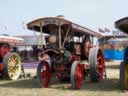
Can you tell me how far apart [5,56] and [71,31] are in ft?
12.5

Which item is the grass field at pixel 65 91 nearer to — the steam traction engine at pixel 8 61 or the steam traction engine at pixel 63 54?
the steam traction engine at pixel 63 54

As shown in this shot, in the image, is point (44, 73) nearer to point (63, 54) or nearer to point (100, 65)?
point (63, 54)

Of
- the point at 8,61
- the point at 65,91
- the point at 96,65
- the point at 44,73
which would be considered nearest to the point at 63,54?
the point at 44,73

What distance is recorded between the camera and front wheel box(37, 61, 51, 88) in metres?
12.6

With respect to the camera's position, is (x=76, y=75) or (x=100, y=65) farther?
(x=100, y=65)

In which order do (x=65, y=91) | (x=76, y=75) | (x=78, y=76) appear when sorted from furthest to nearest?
(x=78, y=76), (x=76, y=75), (x=65, y=91)

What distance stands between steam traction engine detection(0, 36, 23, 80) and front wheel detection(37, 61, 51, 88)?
9.91ft

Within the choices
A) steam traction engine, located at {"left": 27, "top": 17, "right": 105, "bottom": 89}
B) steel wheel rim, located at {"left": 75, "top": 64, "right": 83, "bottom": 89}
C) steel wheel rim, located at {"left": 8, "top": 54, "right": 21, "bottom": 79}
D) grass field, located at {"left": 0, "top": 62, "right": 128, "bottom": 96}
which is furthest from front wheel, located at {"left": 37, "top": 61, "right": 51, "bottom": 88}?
steel wheel rim, located at {"left": 8, "top": 54, "right": 21, "bottom": 79}

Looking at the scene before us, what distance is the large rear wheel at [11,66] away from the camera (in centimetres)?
1549

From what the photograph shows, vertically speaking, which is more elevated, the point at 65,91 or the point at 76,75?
the point at 76,75

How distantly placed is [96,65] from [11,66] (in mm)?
4225

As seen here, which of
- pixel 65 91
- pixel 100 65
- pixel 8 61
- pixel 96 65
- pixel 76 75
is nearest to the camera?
pixel 65 91

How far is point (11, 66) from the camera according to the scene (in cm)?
1603

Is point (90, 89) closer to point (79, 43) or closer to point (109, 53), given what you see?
point (79, 43)
